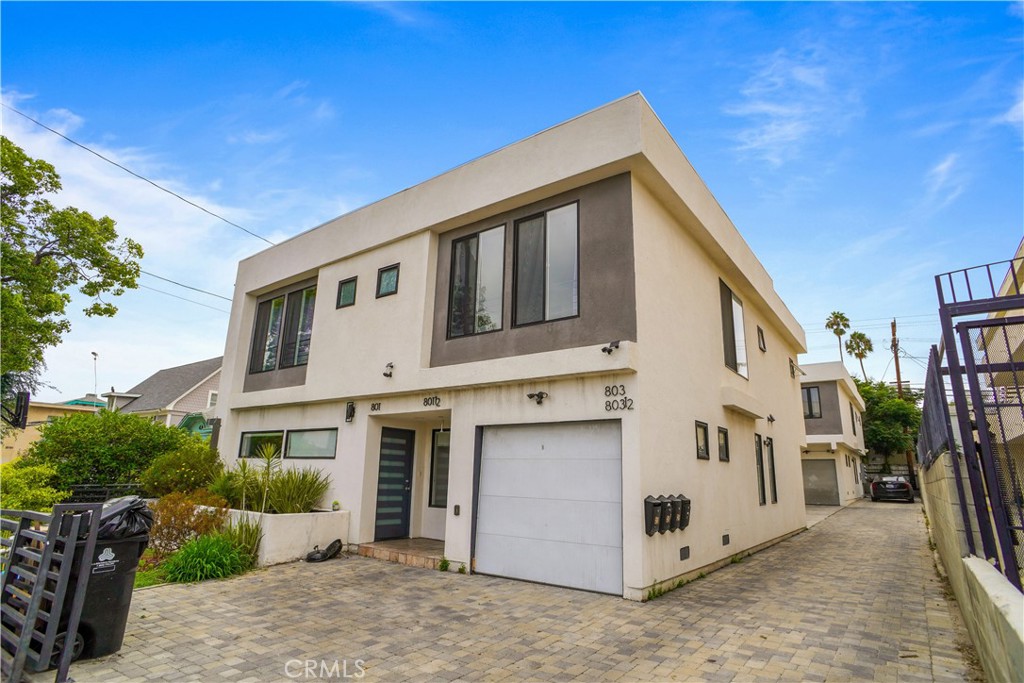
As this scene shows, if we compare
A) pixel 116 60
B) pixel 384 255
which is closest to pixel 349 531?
pixel 384 255

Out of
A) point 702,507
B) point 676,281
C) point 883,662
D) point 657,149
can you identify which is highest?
point 657,149

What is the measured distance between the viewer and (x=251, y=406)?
11.9 metres

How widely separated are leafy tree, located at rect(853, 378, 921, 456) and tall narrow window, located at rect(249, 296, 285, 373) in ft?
110

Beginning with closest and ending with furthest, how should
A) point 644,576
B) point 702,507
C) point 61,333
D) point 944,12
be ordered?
point 644,576 → point 944,12 → point 702,507 → point 61,333

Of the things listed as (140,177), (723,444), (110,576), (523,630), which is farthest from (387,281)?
(723,444)

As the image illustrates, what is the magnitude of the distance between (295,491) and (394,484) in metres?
1.86

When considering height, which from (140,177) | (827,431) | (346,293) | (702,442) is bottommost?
(702,442)

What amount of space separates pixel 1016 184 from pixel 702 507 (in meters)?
6.02

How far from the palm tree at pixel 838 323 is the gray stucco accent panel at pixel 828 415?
21.3 meters

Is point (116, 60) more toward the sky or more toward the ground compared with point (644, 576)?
more toward the sky

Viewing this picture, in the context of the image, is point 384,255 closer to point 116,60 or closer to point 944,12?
point 116,60

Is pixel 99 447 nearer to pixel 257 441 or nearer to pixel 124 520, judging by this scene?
pixel 257 441

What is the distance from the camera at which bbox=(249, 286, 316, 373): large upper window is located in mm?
11766

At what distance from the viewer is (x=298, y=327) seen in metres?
12.0
